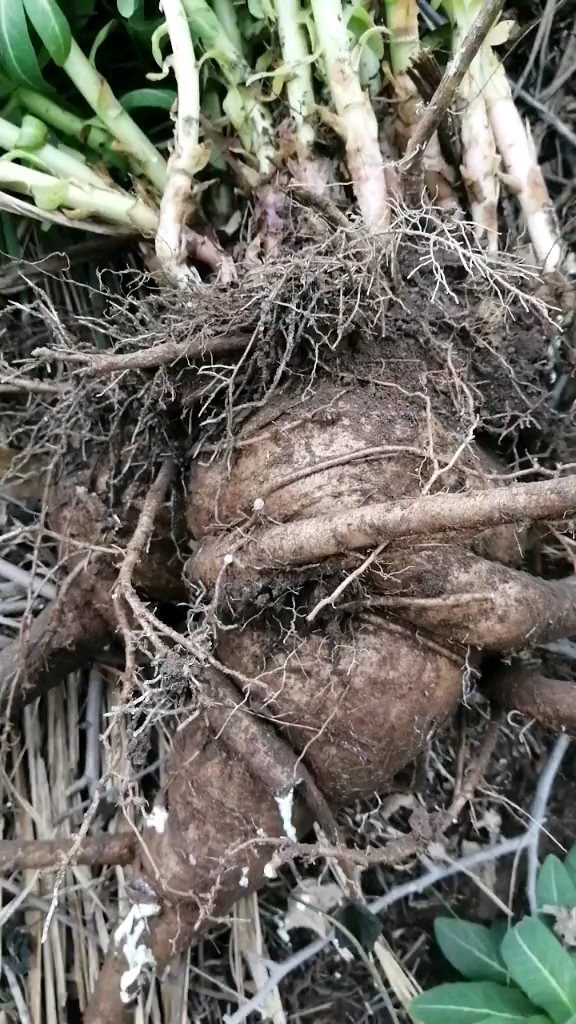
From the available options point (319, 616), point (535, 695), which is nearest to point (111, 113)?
point (319, 616)

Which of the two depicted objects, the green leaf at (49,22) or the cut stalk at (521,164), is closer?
the green leaf at (49,22)

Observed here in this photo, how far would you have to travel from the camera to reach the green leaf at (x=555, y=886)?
108cm

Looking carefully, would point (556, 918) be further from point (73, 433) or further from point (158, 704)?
point (73, 433)

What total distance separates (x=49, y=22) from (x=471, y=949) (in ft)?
4.71

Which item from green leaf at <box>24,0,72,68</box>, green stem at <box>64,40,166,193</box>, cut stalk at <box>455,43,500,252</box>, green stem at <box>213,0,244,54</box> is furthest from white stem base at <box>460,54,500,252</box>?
green leaf at <box>24,0,72,68</box>

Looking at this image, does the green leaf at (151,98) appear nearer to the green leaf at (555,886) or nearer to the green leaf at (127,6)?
the green leaf at (127,6)

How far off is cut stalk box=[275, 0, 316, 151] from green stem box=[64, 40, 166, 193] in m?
0.21

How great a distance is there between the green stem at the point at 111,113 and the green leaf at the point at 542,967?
119 cm

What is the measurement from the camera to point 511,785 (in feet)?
4.14

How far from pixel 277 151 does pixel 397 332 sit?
1.04 feet

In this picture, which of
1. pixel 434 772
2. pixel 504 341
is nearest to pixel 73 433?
pixel 504 341

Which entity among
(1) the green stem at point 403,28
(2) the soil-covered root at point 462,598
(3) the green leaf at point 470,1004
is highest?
(1) the green stem at point 403,28

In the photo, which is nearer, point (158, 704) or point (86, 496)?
point (158, 704)

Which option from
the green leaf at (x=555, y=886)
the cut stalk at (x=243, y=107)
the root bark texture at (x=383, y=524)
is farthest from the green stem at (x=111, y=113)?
the green leaf at (x=555, y=886)
